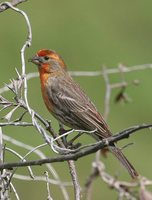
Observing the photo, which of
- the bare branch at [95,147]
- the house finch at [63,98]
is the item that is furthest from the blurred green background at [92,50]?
the bare branch at [95,147]

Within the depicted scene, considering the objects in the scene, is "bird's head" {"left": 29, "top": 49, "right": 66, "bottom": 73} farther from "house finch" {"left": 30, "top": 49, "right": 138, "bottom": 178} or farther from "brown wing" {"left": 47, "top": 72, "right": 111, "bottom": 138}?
"brown wing" {"left": 47, "top": 72, "right": 111, "bottom": 138}

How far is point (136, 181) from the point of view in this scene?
11.0ft

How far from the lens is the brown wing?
7.18 m

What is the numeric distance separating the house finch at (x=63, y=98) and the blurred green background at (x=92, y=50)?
258 centimetres

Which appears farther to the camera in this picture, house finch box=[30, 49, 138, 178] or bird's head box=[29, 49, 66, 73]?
bird's head box=[29, 49, 66, 73]

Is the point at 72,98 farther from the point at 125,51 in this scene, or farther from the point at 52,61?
the point at 125,51

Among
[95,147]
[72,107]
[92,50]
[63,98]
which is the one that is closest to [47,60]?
[63,98]

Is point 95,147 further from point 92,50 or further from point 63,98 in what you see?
point 92,50

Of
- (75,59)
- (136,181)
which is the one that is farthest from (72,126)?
(75,59)

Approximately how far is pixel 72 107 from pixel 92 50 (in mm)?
6548

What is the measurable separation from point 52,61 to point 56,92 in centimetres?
28

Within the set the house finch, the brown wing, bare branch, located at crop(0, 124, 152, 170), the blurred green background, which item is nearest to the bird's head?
the house finch

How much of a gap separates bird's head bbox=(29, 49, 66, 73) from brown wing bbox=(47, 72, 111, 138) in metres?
0.11

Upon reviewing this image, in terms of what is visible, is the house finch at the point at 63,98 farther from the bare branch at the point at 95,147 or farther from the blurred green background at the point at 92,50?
the bare branch at the point at 95,147
